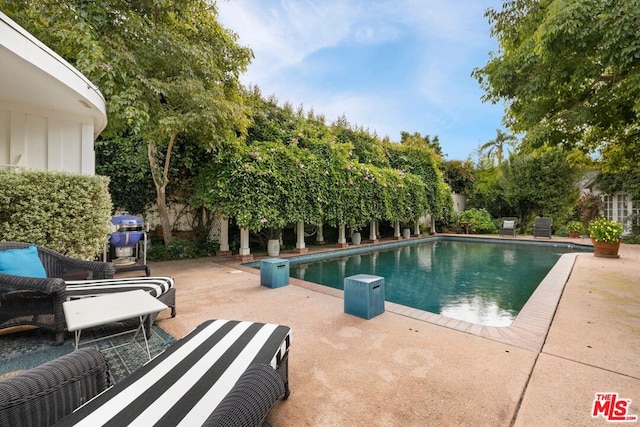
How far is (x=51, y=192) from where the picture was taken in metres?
4.09

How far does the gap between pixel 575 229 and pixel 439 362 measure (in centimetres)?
1647

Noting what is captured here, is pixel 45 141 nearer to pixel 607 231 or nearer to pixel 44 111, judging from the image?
pixel 44 111

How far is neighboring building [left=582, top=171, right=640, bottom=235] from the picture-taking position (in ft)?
42.8

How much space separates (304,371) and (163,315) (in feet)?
7.57

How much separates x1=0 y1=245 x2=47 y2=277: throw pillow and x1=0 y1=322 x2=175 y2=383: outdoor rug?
668 millimetres

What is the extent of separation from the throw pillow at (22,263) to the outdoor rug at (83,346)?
67cm

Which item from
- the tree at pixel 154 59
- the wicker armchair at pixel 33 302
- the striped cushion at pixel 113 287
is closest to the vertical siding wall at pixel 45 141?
the tree at pixel 154 59

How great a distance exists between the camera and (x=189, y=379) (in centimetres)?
161

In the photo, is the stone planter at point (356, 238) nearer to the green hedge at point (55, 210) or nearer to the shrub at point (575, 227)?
the green hedge at point (55, 210)

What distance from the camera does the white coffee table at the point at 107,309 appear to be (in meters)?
2.19

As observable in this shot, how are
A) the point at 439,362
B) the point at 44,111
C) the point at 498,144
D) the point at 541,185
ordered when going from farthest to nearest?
the point at 498,144 < the point at 541,185 < the point at 44,111 < the point at 439,362

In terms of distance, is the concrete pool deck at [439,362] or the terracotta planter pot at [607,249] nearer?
the concrete pool deck at [439,362]

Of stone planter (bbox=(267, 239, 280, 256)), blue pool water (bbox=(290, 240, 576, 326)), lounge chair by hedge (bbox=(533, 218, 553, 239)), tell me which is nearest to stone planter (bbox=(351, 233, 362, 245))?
blue pool water (bbox=(290, 240, 576, 326))

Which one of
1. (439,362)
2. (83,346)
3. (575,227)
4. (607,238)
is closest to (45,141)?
(83,346)
